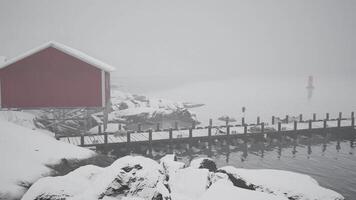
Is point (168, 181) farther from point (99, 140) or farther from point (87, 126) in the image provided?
point (87, 126)

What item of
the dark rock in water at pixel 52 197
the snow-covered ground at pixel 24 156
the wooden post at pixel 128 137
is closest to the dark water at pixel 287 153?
the wooden post at pixel 128 137

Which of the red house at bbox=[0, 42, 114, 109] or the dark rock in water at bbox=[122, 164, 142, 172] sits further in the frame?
the red house at bbox=[0, 42, 114, 109]

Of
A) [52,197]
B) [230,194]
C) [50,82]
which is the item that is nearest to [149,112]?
[50,82]

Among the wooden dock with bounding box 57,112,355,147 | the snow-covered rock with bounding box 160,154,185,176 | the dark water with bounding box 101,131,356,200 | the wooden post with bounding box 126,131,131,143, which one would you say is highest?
the snow-covered rock with bounding box 160,154,185,176

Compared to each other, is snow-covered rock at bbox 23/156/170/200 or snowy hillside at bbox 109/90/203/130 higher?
snow-covered rock at bbox 23/156/170/200

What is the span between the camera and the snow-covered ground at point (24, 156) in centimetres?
1091

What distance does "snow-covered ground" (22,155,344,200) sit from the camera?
380 inches

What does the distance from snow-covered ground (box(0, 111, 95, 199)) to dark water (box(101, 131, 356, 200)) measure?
7928 mm

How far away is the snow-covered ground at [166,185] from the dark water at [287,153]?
28.8ft

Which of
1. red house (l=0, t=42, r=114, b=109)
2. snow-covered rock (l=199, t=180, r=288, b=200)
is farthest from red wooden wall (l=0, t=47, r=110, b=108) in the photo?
snow-covered rock (l=199, t=180, r=288, b=200)

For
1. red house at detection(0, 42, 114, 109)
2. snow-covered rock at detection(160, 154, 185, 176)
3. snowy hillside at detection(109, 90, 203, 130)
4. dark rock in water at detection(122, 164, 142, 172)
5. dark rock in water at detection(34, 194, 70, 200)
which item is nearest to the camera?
dark rock in water at detection(34, 194, 70, 200)

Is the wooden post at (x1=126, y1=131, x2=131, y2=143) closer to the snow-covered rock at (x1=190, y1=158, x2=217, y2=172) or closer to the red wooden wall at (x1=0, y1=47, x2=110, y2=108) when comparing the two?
the red wooden wall at (x1=0, y1=47, x2=110, y2=108)

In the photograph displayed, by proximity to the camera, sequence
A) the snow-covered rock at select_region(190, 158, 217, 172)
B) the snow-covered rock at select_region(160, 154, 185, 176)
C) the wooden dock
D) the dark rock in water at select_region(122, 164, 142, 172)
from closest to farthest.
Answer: the dark rock in water at select_region(122, 164, 142, 172) → the snow-covered rock at select_region(160, 154, 185, 176) → the snow-covered rock at select_region(190, 158, 217, 172) → the wooden dock

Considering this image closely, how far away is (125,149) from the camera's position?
2306 cm
